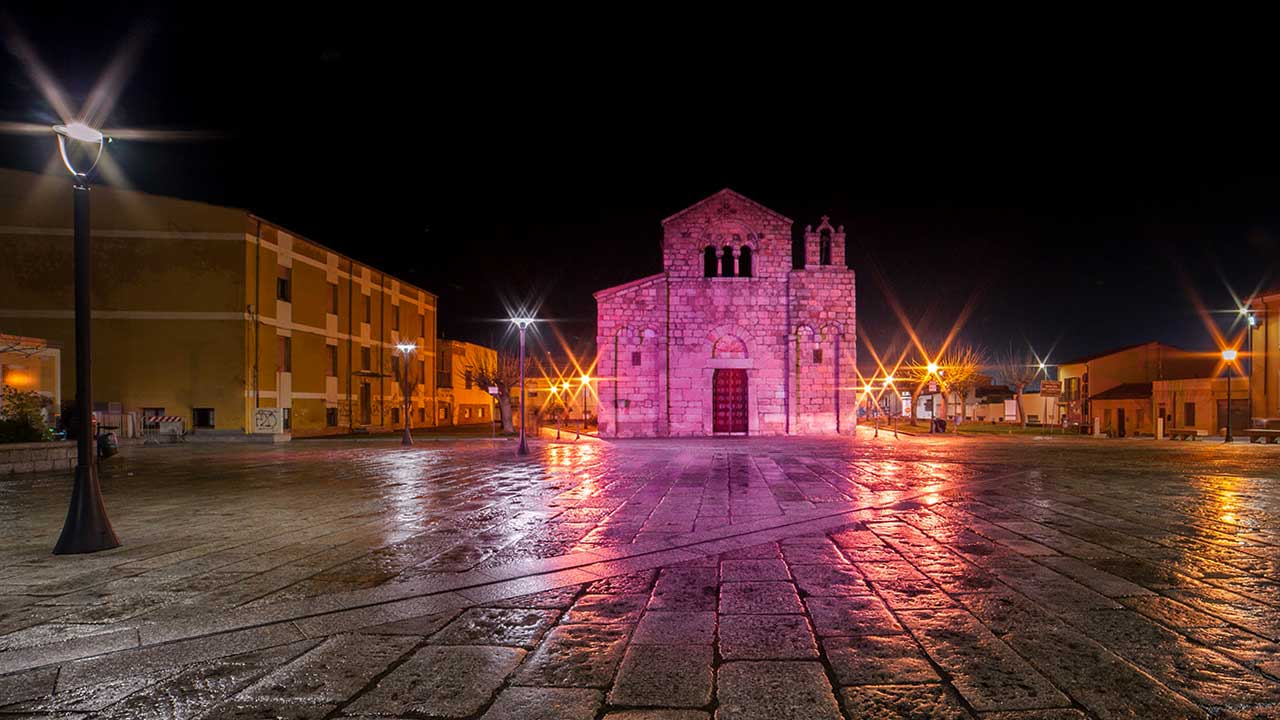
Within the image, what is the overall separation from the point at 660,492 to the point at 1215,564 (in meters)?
7.56

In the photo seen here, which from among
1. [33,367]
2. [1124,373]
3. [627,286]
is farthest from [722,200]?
[1124,373]

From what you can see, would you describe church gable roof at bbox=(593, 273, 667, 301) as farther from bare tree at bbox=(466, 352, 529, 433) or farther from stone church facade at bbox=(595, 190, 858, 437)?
bare tree at bbox=(466, 352, 529, 433)

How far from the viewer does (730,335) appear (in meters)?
33.6

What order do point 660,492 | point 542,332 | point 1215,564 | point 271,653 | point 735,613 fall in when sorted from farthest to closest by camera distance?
point 542,332, point 660,492, point 1215,564, point 735,613, point 271,653

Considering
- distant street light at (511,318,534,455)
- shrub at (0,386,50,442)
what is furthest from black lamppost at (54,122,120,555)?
distant street light at (511,318,534,455)

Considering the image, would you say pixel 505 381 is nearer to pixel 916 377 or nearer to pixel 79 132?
pixel 916 377

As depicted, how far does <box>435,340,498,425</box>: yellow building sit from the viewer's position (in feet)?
179

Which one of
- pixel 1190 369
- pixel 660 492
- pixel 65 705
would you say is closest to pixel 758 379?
pixel 660 492

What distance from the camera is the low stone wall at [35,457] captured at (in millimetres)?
14950

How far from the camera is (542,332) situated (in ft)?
225

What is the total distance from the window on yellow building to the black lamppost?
1074 inches

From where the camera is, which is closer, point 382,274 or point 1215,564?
point 1215,564

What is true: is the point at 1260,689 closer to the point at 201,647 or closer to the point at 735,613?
the point at 735,613

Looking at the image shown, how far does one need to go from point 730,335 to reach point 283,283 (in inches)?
880
